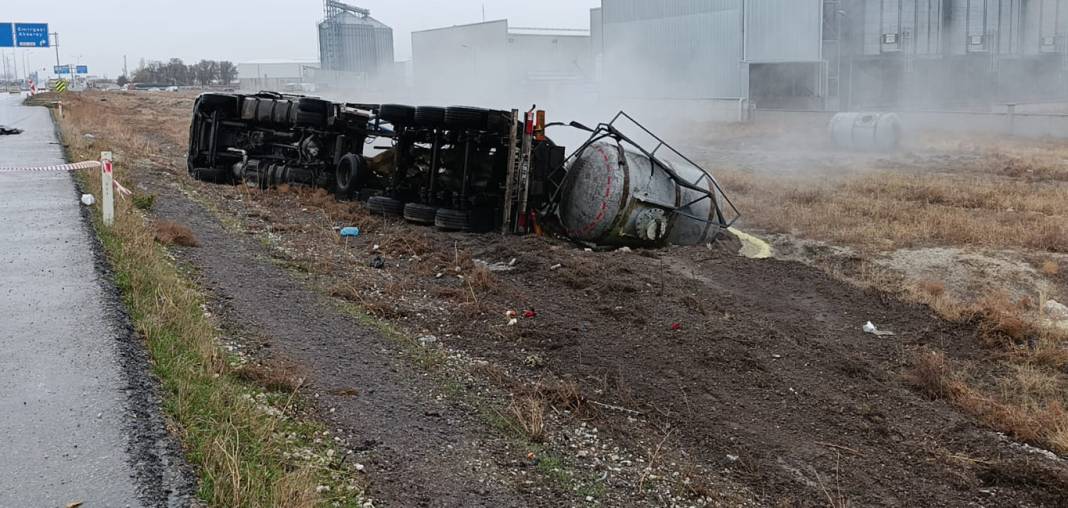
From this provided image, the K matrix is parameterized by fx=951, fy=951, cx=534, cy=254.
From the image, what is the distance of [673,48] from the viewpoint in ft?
154

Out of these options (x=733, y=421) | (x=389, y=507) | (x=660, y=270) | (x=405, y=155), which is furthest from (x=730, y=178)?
(x=389, y=507)

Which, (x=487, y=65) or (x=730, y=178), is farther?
(x=487, y=65)

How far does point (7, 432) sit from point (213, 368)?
1323 millimetres

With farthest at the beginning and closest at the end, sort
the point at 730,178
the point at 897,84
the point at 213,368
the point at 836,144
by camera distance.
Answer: the point at 897,84
the point at 836,144
the point at 730,178
the point at 213,368

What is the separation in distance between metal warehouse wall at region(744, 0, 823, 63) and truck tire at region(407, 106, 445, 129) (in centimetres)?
2982

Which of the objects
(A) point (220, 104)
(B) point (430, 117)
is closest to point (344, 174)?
(B) point (430, 117)

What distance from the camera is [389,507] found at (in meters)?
4.53

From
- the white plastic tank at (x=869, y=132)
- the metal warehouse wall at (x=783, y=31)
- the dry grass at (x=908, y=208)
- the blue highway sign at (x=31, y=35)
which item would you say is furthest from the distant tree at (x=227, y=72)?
the dry grass at (x=908, y=208)

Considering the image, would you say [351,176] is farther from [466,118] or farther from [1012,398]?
[1012,398]

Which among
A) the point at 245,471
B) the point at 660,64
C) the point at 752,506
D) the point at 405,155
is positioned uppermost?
the point at 660,64

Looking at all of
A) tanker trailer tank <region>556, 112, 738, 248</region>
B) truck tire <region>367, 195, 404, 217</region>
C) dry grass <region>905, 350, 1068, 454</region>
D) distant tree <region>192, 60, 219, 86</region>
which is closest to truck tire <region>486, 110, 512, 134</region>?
tanker trailer tank <region>556, 112, 738, 248</region>

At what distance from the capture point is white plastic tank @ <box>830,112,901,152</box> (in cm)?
3023

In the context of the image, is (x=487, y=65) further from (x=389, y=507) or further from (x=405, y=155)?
(x=389, y=507)

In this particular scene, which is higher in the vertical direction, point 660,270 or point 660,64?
point 660,64
